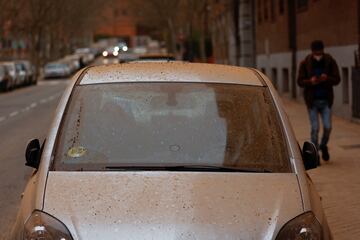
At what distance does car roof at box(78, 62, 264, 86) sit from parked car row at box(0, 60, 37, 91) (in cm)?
4469

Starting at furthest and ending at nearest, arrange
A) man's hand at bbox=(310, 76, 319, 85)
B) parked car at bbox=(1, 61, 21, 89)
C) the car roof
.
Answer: parked car at bbox=(1, 61, 21, 89) < man's hand at bbox=(310, 76, 319, 85) < the car roof

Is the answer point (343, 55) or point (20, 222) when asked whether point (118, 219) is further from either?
point (343, 55)

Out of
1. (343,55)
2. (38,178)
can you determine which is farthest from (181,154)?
(343,55)

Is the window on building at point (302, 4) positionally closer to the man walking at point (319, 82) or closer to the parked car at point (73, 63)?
the man walking at point (319, 82)

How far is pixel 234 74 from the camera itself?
6.28m

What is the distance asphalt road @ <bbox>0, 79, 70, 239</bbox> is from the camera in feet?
35.9

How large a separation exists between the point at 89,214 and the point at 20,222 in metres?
0.47

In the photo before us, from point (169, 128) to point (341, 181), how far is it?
21.0 feet

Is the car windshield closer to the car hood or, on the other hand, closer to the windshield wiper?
the windshield wiper

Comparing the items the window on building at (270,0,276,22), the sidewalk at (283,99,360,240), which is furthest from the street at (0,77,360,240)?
the window on building at (270,0,276,22)

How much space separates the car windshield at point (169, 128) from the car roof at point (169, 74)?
0.20ft

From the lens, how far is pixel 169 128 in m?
5.74

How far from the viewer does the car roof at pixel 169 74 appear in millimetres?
6066

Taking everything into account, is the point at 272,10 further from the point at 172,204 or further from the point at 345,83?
the point at 172,204
